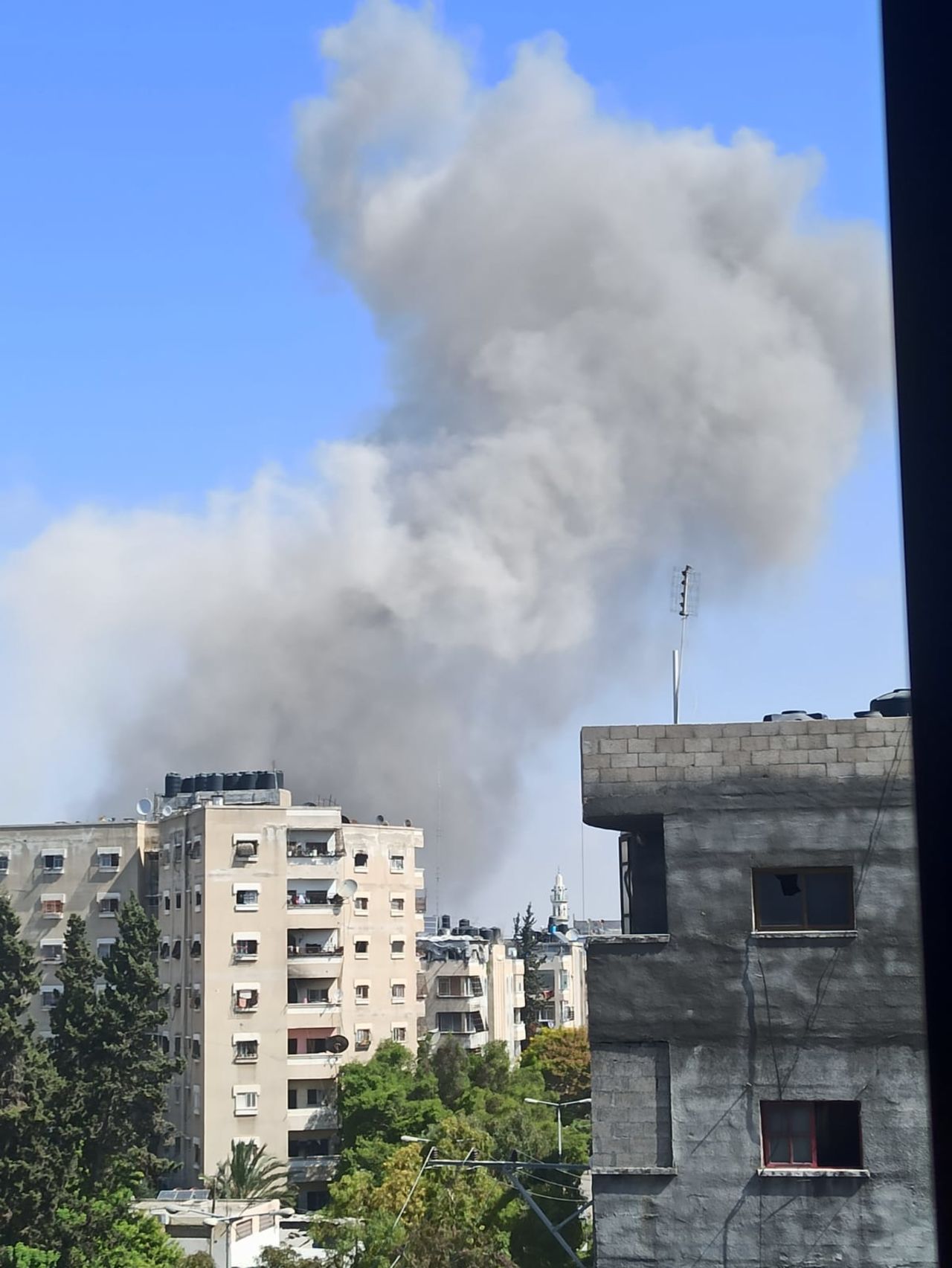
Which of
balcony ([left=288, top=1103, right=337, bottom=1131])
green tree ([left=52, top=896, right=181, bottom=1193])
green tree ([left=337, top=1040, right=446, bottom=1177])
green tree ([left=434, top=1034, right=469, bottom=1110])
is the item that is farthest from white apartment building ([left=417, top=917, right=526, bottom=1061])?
green tree ([left=52, top=896, right=181, bottom=1193])

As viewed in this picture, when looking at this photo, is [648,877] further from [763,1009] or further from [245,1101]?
[245,1101]

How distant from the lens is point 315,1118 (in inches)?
2830

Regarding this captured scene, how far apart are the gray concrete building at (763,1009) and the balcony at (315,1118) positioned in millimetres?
57999

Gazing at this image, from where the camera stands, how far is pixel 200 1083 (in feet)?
232

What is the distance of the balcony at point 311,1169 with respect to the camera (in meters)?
70.0

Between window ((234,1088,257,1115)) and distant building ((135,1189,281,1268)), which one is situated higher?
window ((234,1088,257,1115))

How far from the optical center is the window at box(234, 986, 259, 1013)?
72.1m

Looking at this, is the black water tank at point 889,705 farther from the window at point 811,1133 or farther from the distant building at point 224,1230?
the distant building at point 224,1230

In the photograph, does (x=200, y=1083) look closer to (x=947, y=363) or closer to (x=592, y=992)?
(x=592, y=992)

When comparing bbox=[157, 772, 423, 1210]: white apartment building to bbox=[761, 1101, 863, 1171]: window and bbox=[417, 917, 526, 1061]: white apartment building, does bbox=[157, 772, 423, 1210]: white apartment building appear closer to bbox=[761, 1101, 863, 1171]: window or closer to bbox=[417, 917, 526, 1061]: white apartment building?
bbox=[417, 917, 526, 1061]: white apartment building

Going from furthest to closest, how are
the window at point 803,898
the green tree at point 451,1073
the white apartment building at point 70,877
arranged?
the white apartment building at point 70,877 → the green tree at point 451,1073 → the window at point 803,898

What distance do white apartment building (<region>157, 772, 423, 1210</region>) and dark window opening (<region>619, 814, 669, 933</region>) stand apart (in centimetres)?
5647

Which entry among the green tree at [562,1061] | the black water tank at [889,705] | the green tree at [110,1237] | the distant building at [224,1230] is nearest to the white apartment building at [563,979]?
the green tree at [562,1061]

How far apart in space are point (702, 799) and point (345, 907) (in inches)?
2425
